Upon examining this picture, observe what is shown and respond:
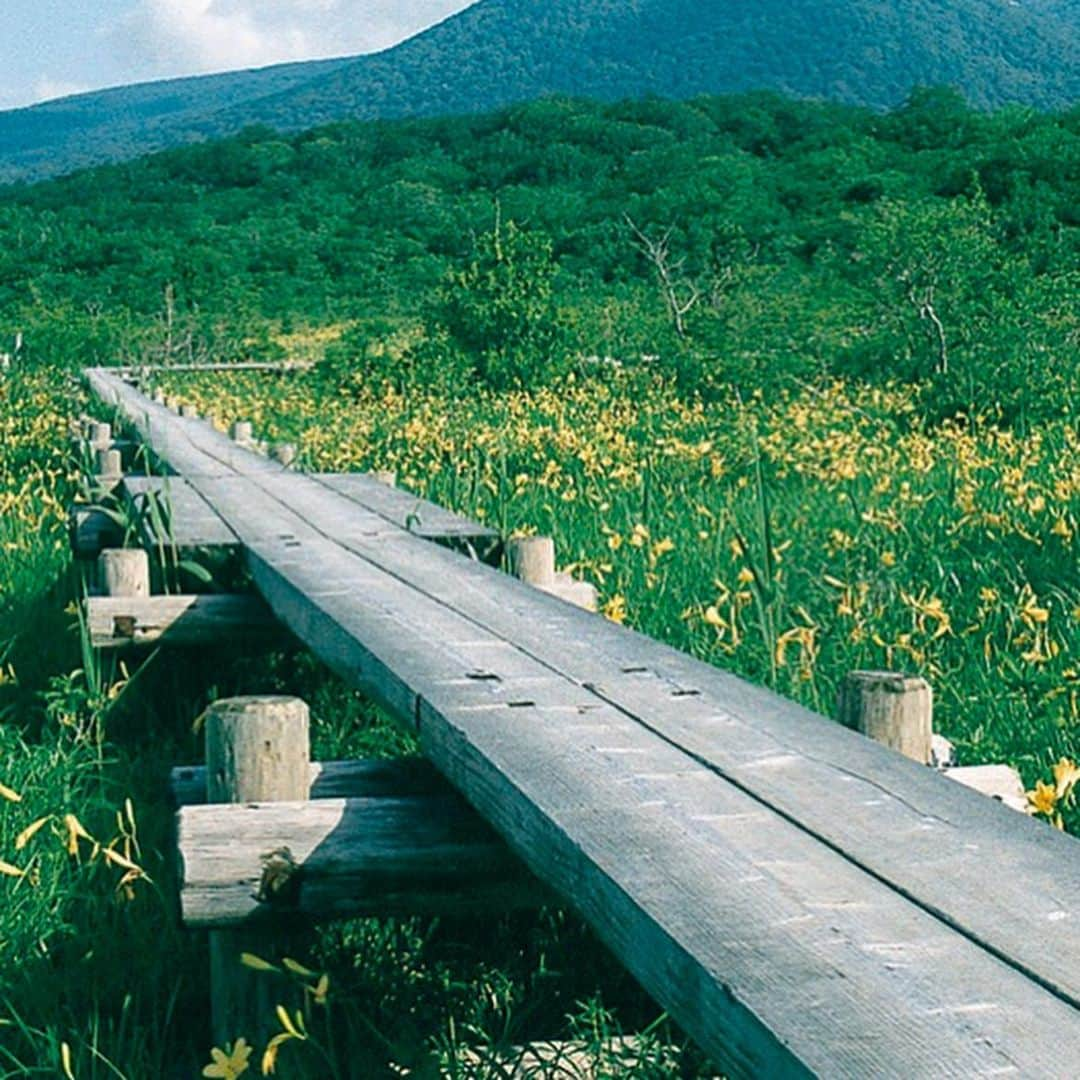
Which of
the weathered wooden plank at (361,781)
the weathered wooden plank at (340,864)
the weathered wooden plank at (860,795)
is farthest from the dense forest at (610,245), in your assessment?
the weathered wooden plank at (340,864)

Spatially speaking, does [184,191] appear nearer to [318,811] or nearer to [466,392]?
[466,392]

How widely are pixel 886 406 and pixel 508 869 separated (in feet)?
29.8

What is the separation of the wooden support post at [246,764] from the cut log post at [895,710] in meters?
0.73

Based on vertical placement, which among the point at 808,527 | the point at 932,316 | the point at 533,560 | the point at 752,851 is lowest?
the point at 808,527

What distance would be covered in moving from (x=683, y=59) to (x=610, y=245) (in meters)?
84.0

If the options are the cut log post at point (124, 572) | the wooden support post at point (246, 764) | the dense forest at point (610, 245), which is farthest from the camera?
the dense forest at point (610, 245)

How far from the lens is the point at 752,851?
1801mm

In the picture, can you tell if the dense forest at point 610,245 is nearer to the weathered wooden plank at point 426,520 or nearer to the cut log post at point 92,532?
the weathered wooden plank at point 426,520

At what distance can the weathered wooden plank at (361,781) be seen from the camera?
8.27 ft

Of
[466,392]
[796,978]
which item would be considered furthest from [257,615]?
[466,392]

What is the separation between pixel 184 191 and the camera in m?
47.7

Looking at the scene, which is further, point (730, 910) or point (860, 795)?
point (860, 795)

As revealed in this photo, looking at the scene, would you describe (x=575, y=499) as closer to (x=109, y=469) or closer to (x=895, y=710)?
(x=109, y=469)

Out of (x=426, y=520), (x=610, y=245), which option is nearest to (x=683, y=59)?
(x=610, y=245)
